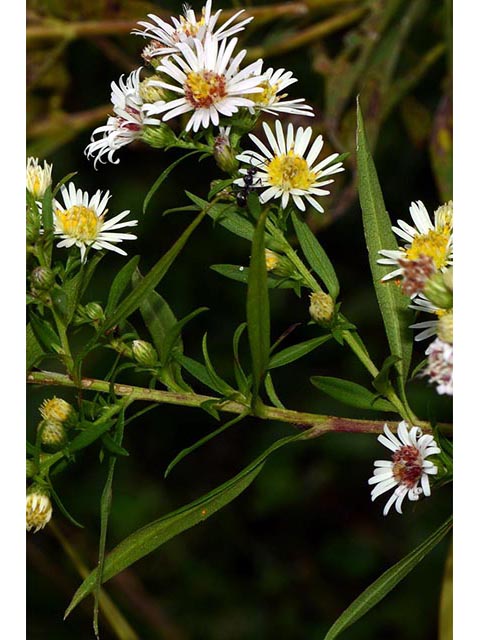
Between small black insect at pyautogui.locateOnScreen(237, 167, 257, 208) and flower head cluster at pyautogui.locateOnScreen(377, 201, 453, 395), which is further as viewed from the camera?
small black insect at pyautogui.locateOnScreen(237, 167, 257, 208)

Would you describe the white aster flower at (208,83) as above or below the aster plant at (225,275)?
above

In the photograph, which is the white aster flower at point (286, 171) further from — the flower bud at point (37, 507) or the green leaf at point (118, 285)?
the flower bud at point (37, 507)

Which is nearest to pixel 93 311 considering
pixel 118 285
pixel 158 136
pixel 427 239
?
pixel 118 285

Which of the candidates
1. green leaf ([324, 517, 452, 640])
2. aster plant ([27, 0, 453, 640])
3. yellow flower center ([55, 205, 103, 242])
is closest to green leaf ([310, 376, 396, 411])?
aster plant ([27, 0, 453, 640])

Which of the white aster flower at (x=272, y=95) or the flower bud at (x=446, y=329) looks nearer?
the flower bud at (x=446, y=329)

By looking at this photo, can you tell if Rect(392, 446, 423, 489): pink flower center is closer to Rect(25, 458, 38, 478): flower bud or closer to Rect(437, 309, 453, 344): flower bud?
Rect(437, 309, 453, 344): flower bud

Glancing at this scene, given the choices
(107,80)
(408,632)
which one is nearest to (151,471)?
(408,632)

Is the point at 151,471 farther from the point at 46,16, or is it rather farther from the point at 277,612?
the point at 46,16

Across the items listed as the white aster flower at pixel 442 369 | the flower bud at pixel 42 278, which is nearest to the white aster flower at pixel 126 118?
the flower bud at pixel 42 278
